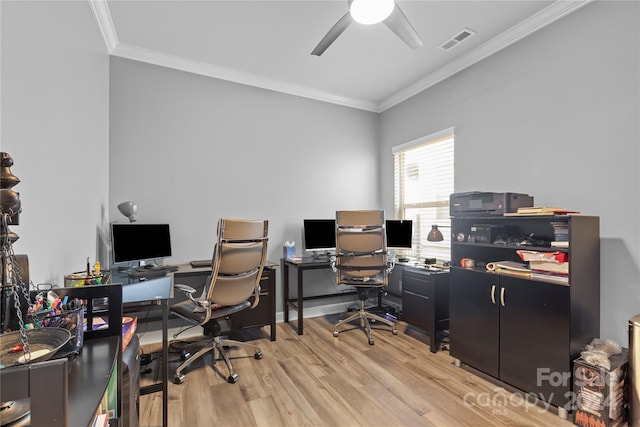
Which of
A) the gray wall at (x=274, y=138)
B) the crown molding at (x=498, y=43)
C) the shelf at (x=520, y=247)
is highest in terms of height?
the crown molding at (x=498, y=43)

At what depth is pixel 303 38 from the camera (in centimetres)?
280

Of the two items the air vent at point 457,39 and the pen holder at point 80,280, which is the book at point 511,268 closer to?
the air vent at point 457,39

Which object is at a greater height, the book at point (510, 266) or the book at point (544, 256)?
the book at point (544, 256)

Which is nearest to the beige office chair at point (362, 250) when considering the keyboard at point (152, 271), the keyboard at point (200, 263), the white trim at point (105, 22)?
the keyboard at point (200, 263)

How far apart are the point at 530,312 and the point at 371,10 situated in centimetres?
231

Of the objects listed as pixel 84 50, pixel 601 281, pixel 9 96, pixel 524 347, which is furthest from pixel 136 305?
pixel 601 281

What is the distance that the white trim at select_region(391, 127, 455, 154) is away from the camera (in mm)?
3348

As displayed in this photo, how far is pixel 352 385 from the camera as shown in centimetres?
228

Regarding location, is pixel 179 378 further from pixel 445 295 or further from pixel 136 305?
pixel 445 295

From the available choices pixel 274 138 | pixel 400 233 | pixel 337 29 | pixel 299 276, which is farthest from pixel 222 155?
pixel 400 233

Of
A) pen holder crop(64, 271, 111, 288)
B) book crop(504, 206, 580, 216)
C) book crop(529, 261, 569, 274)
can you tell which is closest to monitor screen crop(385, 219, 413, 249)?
book crop(504, 206, 580, 216)

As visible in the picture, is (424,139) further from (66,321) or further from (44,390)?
(44,390)

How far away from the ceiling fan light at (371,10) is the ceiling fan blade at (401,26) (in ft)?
0.16

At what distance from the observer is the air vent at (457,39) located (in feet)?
8.89
